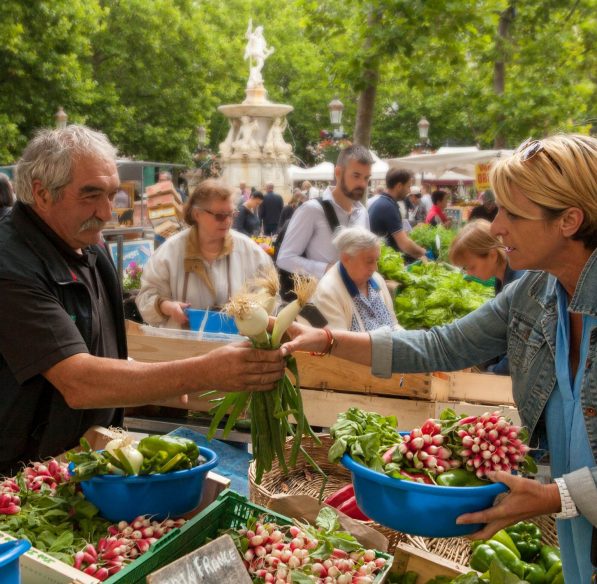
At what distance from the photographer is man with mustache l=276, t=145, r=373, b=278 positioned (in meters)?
5.47

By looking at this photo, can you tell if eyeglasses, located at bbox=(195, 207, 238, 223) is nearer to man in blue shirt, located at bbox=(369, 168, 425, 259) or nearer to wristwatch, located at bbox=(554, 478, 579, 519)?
man in blue shirt, located at bbox=(369, 168, 425, 259)

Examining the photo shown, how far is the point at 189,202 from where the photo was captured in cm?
464

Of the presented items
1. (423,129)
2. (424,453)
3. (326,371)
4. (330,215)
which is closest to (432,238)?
(330,215)

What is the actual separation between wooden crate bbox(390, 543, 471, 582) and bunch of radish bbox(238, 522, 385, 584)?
220mm

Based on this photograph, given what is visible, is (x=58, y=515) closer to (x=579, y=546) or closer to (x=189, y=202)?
(x=579, y=546)

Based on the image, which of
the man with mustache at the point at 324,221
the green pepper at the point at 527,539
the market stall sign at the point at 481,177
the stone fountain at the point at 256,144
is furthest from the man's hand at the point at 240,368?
the stone fountain at the point at 256,144

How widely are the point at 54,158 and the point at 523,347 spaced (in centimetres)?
172

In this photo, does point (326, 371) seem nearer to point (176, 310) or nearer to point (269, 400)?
point (176, 310)

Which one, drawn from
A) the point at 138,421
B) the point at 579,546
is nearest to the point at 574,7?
the point at 138,421

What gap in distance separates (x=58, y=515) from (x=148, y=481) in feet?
1.04

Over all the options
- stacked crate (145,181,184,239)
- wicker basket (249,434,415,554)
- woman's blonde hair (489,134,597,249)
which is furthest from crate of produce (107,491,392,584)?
stacked crate (145,181,184,239)

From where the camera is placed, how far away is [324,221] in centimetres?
548

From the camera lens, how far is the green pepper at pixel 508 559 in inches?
93.8

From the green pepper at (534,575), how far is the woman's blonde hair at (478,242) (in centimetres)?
268
